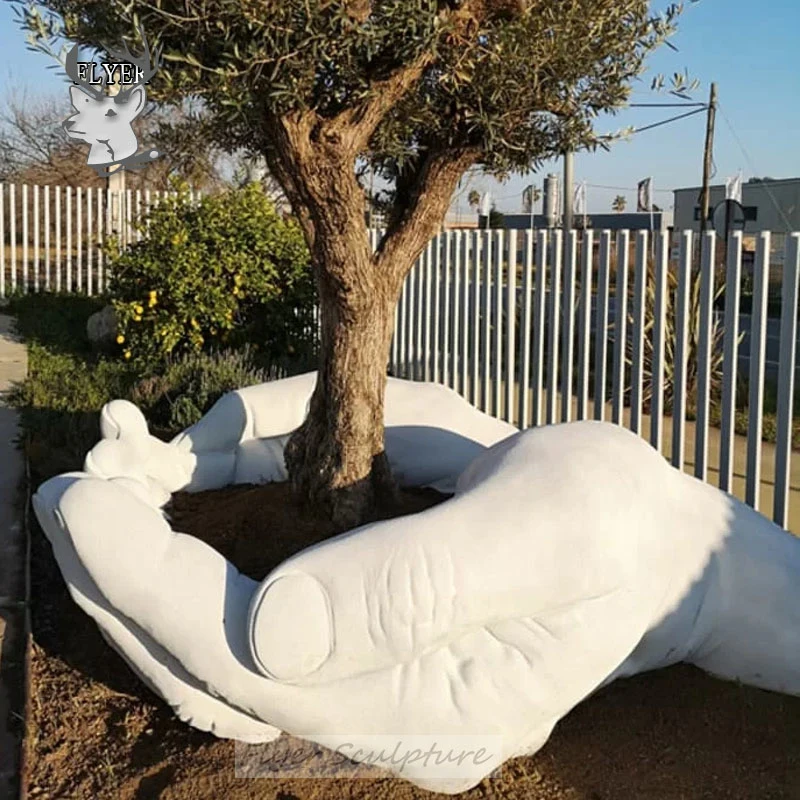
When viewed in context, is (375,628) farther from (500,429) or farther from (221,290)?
(221,290)

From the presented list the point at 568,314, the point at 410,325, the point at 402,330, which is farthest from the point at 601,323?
the point at 402,330

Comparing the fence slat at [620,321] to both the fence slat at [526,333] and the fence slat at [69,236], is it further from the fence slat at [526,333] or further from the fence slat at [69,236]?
the fence slat at [69,236]

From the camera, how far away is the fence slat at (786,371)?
452cm

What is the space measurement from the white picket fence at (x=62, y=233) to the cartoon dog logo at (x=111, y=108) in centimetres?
1007

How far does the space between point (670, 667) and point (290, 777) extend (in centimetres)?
143

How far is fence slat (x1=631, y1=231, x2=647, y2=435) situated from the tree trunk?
2212mm

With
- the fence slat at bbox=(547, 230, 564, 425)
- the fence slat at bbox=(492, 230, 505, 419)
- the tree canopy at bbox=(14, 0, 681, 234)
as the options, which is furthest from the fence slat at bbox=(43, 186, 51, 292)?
the tree canopy at bbox=(14, 0, 681, 234)

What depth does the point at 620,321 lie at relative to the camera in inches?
219

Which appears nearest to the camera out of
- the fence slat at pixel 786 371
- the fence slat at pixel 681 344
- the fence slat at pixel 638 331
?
the fence slat at pixel 786 371

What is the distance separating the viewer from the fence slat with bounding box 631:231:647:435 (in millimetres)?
5371

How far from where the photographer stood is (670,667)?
11.0ft

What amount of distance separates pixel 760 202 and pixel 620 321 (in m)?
33.8

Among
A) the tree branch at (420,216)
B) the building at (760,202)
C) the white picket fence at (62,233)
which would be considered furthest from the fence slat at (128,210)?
the building at (760,202)

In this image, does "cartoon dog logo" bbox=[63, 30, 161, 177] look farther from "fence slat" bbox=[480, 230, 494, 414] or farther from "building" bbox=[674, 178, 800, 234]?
"building" bbox=[674, 178, 800, 234]
